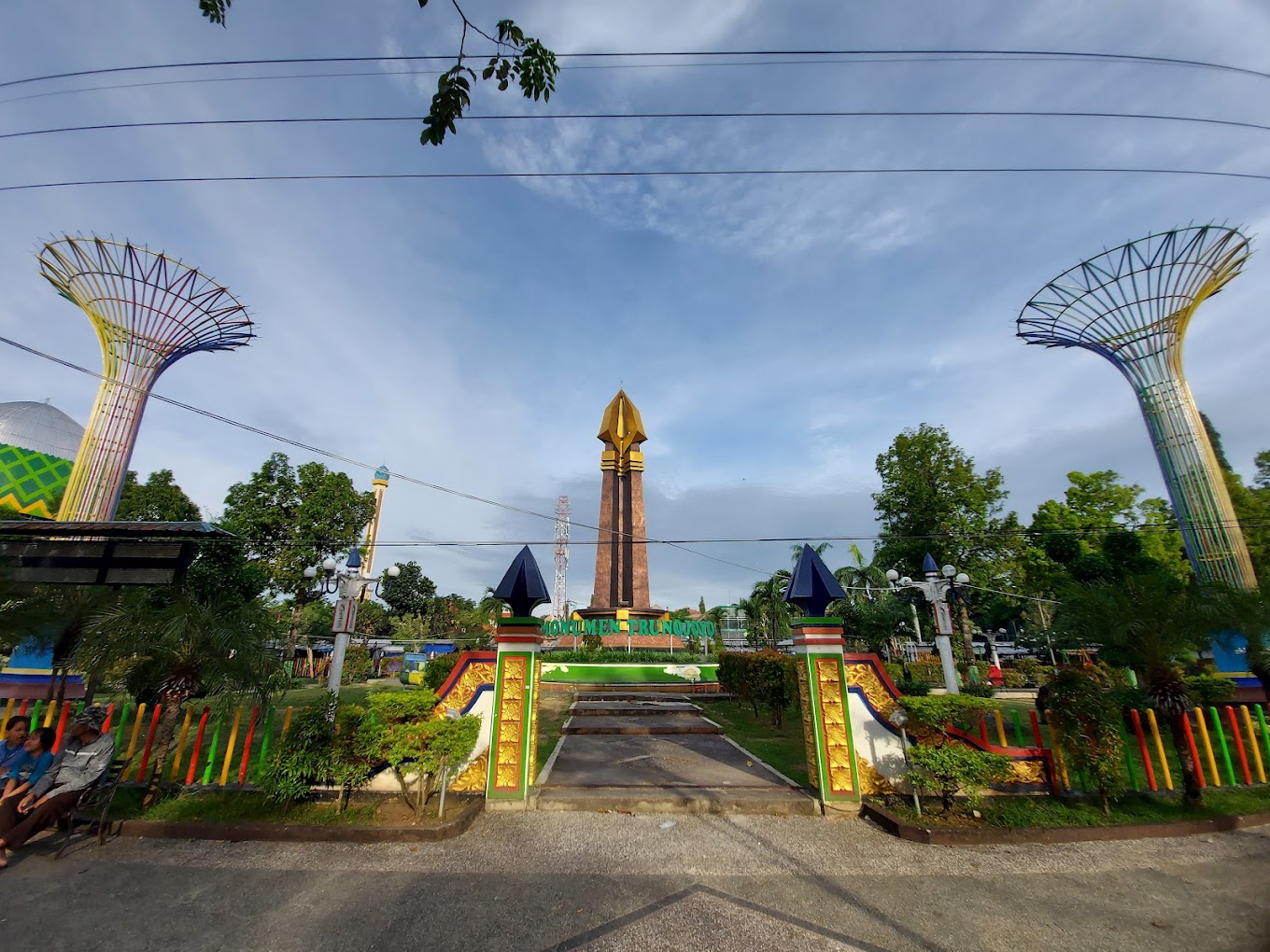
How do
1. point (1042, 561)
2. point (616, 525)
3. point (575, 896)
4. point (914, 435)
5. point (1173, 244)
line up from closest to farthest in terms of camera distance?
point (575, 896)
point (1173, 244)
point (1042, 561)
point (914, 435)
point (616, 525)

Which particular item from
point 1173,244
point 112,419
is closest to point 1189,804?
point 1173,244

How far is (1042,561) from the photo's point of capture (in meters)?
27.1

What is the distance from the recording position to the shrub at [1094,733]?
6449mm

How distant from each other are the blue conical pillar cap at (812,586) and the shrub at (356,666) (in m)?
24.8

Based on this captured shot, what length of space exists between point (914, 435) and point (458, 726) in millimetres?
29837

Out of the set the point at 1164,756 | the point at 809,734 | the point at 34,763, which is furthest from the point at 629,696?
the point at 34,763

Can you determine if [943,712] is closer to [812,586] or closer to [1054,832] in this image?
[1054,832]

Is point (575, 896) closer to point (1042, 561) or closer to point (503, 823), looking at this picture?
point (503, 823)

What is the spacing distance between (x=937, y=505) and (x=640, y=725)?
2174 cm

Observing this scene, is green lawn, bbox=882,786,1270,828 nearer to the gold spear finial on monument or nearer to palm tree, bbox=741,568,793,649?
palm tree, bbox=741,568,793,649

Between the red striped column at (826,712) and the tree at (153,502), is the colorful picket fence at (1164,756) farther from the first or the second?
the tree at (153,502)

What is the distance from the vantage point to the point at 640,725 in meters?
13.3

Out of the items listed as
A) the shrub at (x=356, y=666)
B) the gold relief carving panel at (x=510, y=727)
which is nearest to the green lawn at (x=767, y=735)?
the gold relief carving panel at (x=510, y=727)

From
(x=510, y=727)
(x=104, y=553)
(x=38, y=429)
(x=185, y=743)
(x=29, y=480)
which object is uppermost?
(x=38, y=429)
